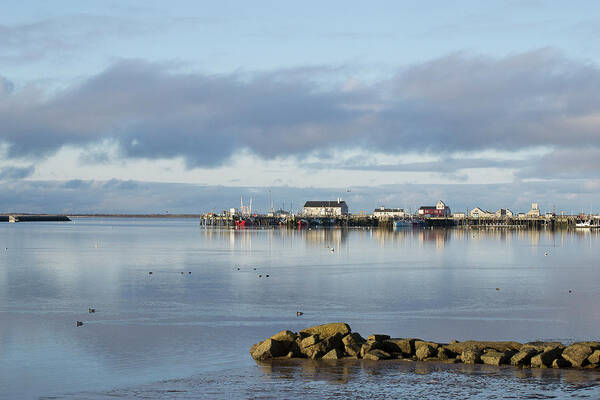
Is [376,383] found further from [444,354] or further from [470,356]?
[470,356]

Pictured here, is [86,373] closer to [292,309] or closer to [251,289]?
[292,309]

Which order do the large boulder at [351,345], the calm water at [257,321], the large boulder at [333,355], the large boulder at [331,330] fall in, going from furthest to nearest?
the large boulder at [331,330] < the large boulder at [351,345] < the large boulder at [333,355] < the calm water at [257,321]

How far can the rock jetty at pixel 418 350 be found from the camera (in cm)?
1967

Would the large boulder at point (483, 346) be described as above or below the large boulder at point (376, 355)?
above

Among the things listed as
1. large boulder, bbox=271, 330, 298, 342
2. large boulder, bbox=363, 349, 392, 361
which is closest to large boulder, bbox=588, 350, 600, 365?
large boulder, bbox=363, 349, 392, 361

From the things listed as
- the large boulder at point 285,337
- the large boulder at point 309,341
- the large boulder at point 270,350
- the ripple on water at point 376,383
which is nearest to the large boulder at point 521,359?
the ripple on water at point 376,383

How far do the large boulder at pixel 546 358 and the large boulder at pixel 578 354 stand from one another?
0.78ft

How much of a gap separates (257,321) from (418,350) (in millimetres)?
8507

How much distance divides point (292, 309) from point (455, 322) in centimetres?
712

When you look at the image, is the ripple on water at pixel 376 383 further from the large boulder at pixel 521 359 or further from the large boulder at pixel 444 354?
the large boulder at pixel 444 354

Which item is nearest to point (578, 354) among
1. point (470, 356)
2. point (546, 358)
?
point (546, 358)

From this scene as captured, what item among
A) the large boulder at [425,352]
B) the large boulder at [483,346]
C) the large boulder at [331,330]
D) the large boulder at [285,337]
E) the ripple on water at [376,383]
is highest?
the large boulder at [331,330]

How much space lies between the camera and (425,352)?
67.8ft

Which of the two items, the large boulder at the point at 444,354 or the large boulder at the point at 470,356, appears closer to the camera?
the large boulder at the point at 470,356
